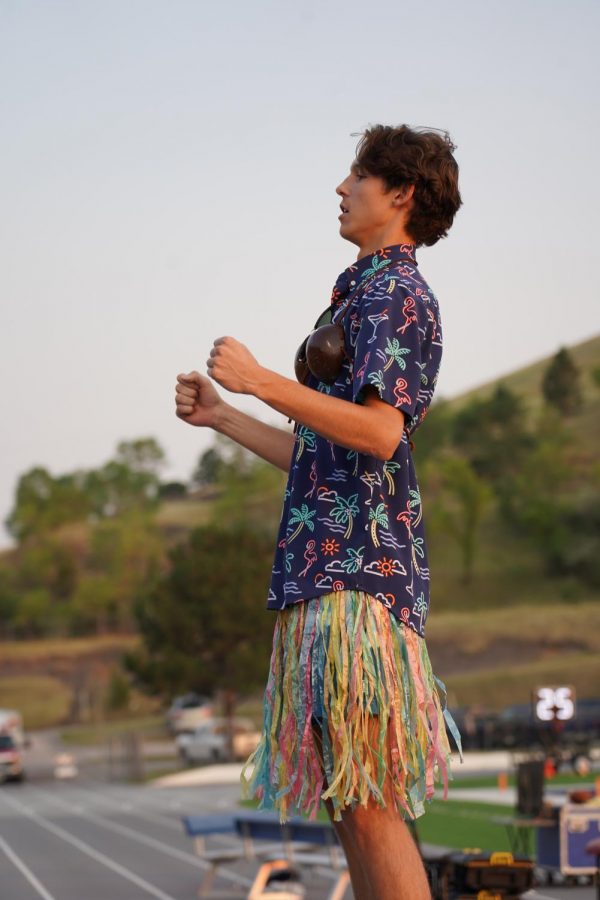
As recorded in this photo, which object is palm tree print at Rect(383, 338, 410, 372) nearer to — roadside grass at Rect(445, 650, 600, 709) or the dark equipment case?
the dark equipment case

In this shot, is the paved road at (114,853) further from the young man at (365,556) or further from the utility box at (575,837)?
the young man at (365,556)

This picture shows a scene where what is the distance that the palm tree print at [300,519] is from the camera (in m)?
3.27

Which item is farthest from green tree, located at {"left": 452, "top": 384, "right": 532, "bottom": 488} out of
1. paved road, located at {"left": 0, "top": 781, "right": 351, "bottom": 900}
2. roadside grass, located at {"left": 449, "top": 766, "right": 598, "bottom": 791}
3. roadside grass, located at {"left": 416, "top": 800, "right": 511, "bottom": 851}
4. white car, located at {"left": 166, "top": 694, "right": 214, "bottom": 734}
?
roadside grass, located at {"left": 416, "top": 800, "right": 511, "bottom": 851}

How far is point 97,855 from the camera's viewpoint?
1720 centimetres

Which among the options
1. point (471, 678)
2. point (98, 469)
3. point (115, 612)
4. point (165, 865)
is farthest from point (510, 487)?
point (165, 865)

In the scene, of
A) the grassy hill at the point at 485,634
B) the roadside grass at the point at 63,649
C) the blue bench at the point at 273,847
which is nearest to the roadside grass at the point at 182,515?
the grassy hill at the point at 485,634

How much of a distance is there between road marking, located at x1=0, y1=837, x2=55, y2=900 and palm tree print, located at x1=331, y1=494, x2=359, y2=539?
31.7 ft

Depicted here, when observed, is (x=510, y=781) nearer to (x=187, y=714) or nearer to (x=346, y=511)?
(x=346, y=511)

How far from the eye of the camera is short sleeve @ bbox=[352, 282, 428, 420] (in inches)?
125

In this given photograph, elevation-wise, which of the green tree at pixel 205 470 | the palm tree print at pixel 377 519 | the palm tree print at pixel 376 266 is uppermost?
the green tree at pixel 205 470

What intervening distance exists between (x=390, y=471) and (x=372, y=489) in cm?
7

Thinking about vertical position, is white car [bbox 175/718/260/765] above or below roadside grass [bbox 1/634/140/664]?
below

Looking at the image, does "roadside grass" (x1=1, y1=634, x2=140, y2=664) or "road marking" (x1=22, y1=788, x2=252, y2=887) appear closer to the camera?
"road marking" (x1=22, y1=788, x2=252, y2=887)

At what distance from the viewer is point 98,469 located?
6240 inches
